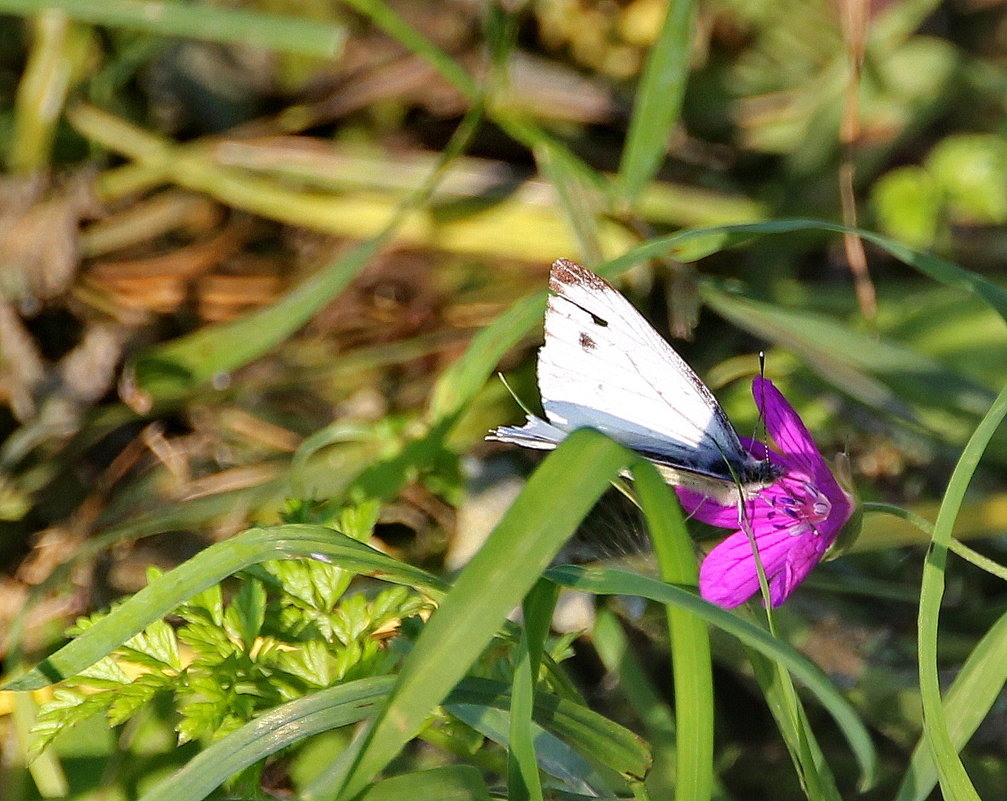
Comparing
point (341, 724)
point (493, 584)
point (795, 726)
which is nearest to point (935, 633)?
point (795, 726)

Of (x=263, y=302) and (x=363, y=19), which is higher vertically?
(x=363, y=19)

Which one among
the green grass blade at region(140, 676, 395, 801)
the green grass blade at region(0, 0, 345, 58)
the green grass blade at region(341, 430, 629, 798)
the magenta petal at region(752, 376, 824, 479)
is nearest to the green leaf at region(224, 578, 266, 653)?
the green grass blade at region(140, 676, 395, 801)

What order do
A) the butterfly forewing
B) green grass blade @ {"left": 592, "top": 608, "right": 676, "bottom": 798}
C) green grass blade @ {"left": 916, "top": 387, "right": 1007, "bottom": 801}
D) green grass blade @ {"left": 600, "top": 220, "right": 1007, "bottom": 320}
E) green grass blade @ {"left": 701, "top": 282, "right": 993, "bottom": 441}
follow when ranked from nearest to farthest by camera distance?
green grass blade @ {"left": 916, "top": 387, "right": 1007, "bottom": 801}
the butterfly forewing
green grass blade @ {"left": 600, "top": 220, "right": 1007, "bottom": 320}
green grass blade @ {"left": 592, "top": 608, "right": 676, "bottom": 798}
green grass blade @ {"left": 701, "top": 282, "right": 993, "bottom": 441}

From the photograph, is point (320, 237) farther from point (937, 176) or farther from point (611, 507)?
point (937, 176)

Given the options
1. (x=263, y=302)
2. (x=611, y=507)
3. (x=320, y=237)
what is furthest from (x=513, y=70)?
(x=611, y=507)

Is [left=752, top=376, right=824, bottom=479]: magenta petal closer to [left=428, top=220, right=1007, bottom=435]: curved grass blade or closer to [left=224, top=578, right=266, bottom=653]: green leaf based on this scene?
[left=428, top=220, right=1007, bottom=435]: curved grass blade

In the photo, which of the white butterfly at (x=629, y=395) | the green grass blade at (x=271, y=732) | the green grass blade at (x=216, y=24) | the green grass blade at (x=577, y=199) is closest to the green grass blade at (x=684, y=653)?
the white butterfly at (x=629, y=395)

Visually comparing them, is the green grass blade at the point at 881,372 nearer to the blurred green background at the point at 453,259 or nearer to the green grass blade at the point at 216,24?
the blurred green background at the point at 453,259
